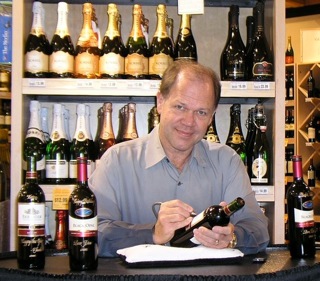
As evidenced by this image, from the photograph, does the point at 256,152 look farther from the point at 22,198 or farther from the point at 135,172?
the point at 22,198

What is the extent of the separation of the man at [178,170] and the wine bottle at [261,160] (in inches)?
20.0

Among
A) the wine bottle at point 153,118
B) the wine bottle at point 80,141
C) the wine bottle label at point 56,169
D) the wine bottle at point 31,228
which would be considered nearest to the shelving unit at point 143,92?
the wine bottle label at point 56,169

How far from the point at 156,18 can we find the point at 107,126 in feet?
1.93

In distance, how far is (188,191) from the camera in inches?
72.9

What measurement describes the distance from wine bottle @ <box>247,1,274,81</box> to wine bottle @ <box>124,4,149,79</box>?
48 cm

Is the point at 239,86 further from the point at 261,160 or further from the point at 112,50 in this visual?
the point at 112,50

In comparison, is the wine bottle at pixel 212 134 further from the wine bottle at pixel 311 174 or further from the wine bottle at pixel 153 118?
the wine bottle at pixel 311 174

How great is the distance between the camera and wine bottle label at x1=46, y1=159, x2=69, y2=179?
2260mm

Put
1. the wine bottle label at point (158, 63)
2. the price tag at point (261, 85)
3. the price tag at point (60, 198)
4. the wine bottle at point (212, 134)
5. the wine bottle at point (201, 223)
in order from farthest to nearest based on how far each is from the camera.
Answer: the wine bottle at point (212, 134), the wine bottle label at point (158, 63), the price tag at point (261, 85), the price tag at point (60, 198), the wine bottle at point (201, 223)

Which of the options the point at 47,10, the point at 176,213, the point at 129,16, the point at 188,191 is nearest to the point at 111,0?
Result: the point at 129,16

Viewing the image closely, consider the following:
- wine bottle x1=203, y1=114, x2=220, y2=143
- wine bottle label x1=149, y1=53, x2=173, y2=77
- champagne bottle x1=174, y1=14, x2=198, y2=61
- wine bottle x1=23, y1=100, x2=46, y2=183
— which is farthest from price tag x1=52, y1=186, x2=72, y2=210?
champagne bottle x1=174, y1=14, x2=198, y2=61

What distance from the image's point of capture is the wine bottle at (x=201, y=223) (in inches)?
52.7

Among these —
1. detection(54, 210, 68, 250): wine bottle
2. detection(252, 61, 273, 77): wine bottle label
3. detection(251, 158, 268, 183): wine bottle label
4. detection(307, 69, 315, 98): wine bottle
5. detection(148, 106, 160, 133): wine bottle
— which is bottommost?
detection(54, 210, 68, 250): wine bottle

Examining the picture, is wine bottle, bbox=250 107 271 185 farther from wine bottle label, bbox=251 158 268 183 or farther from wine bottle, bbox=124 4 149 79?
wine bottle, bbox=124 4 149 79
